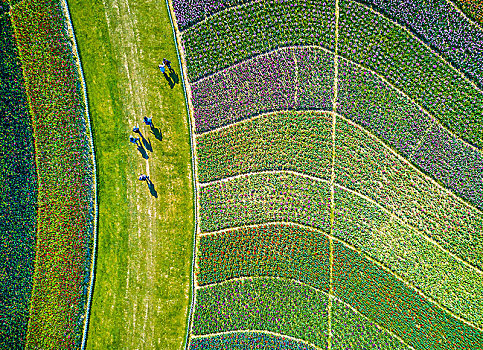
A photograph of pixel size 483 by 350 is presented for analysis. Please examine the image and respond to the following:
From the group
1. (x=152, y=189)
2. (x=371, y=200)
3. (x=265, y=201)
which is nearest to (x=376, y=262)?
(x=371, y=200)

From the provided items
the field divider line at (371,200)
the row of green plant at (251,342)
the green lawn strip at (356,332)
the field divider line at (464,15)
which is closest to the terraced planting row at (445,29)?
the field divider line at (464,15)

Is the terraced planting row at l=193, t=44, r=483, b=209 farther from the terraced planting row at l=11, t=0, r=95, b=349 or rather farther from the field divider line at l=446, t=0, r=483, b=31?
the terraced planting row at l=11, t=0, r=95, b=349

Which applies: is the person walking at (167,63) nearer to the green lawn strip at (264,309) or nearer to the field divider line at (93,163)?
the field divider line at (93,163)

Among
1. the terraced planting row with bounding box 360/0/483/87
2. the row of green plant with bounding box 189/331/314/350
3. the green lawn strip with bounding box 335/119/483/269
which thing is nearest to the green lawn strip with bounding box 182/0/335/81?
the terraced planting row with bounding box 360/0/483/87

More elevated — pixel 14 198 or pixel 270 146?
pixel 270 146

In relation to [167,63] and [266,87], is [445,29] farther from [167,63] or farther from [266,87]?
[167,63]

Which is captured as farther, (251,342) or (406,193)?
(251,342)
